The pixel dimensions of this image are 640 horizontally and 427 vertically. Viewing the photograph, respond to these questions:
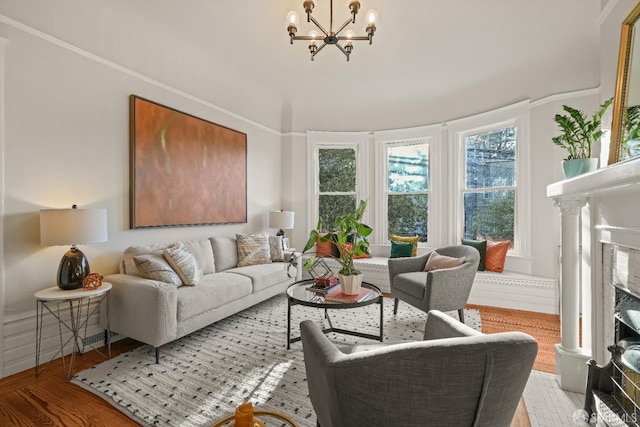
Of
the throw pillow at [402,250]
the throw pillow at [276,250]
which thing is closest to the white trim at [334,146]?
the throw pillow at [402,250]

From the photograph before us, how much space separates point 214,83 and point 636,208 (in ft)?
13.9

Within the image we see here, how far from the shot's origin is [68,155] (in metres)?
2.69

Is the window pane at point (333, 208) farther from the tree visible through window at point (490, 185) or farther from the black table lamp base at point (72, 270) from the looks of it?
the black table lamp base at point (72, 270)

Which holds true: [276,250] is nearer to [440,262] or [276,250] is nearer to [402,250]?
[402,250]

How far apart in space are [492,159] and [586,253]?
249 cm

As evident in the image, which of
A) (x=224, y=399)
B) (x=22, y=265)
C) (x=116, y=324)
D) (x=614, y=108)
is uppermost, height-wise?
(x=614, y=108)

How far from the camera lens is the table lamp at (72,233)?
231cm

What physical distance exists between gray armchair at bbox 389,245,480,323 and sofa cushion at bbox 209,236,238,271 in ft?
6.46

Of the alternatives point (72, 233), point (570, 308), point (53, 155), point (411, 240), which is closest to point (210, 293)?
point (72, 233)

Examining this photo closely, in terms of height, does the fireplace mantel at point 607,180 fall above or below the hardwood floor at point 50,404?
above

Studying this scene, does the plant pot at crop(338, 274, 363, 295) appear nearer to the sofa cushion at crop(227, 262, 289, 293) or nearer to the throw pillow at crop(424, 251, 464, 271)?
the throw pillow at crop(424, 251, 464, 271)

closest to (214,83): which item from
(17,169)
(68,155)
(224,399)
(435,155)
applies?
(68,155)

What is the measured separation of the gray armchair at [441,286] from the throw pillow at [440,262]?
0.08 m

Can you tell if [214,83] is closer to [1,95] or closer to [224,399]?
[1,95]
